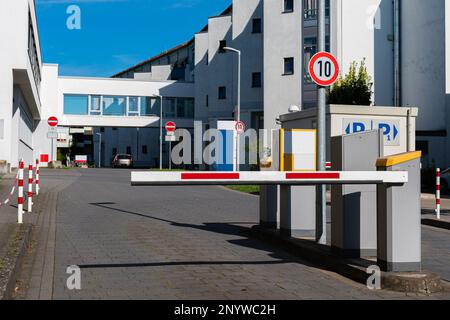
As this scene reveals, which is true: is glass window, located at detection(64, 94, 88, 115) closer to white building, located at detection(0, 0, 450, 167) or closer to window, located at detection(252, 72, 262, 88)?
white building, located at detection(0, 0, 450, 167)

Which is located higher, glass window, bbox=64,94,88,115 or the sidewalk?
glass window, bbox=64,94,88,115

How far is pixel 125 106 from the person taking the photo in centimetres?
5900

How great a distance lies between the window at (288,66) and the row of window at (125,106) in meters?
21.4

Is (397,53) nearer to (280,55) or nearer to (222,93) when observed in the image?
(280,55)

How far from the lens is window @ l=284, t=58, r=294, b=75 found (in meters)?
41.2

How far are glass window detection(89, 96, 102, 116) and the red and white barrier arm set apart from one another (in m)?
53.2

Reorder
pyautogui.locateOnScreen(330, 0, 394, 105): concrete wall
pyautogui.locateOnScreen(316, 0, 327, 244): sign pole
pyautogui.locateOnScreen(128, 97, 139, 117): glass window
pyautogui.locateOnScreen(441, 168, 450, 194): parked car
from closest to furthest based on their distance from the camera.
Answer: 1. pyautogui.locateOnScreen(316, 0, 327, 244): sign pole
2. pyautogui.locateOnScreen(441, 168, 450, 194): parked car
3. pyautogui.locateOnScreen(330, 0, 394, 105): concrete wall
4. pyautogui.locateOnScreen(128, 97, 139, 117): glass window

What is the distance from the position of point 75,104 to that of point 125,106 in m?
4.86

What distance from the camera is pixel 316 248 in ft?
27.7

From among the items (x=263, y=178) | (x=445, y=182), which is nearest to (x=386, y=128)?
(x=445, y=182)

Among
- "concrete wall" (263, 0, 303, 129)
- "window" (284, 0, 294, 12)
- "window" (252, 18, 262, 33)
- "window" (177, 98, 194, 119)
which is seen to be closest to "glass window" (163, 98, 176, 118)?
"window" (177, 98, 194, 119)

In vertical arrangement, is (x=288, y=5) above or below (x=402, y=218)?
above
